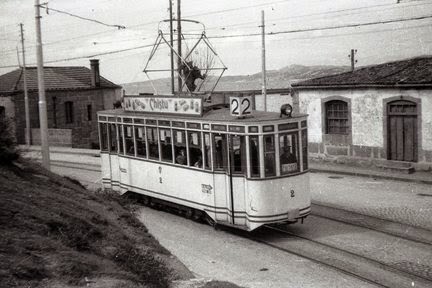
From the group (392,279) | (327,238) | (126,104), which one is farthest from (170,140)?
(392,279)

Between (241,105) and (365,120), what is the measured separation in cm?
1128

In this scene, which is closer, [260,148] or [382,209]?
[260,148]

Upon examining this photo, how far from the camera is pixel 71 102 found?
42031mm

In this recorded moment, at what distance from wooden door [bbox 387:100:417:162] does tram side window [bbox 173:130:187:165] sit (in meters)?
10.4

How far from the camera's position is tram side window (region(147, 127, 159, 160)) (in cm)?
1498

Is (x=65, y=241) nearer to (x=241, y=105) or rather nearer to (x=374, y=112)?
(x=241, y=105)

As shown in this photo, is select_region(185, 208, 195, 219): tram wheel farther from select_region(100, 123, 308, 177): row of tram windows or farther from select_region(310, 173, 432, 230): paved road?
select_region(310, 173, 432, 230): paved road

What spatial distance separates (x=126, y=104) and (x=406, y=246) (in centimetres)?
880

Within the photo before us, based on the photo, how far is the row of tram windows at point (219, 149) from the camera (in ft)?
39.5

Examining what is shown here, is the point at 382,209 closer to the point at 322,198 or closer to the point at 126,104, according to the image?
the point at 322,198

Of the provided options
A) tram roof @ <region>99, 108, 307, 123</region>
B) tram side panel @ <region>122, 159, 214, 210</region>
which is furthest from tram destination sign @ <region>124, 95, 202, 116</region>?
tram side panel @ <region>122, 159, 214, 210</region>

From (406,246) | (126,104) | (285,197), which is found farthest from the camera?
(126,104)

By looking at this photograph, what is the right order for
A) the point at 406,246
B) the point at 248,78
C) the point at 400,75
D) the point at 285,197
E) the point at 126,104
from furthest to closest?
the point at 248,78, the point at 400,75, the point at 126,104, the point at 285,197, the point at 406,246

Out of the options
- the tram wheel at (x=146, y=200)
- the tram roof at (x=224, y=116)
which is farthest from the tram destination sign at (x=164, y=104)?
the tram wheel at (x=146, y=200)
